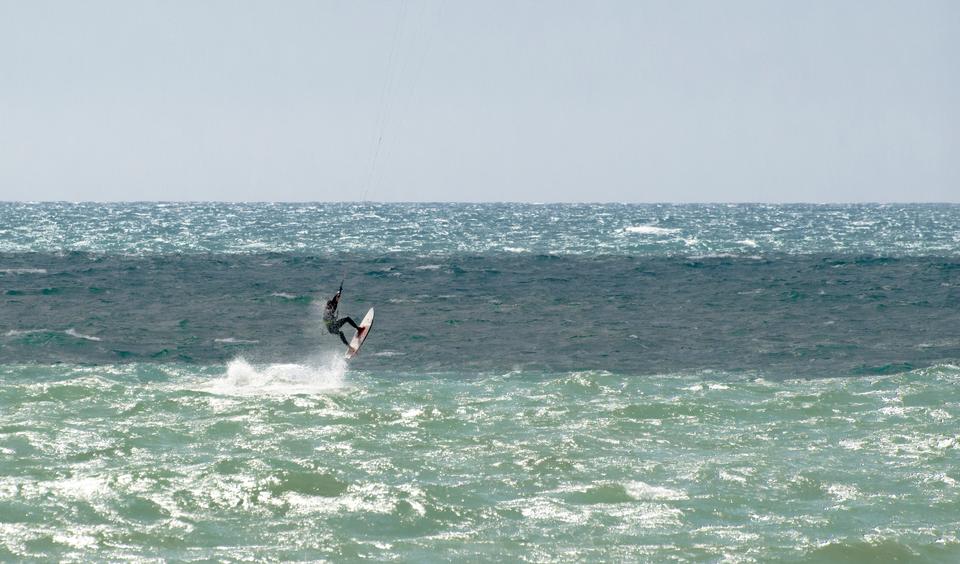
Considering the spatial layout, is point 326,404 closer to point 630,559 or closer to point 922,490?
point 630,559

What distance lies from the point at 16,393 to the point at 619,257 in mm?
41863

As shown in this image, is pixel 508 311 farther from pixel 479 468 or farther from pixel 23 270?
pixel 23 270

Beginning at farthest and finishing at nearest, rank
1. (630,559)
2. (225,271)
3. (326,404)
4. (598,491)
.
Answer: (225,271), (326,404), (598,491), (630,559)

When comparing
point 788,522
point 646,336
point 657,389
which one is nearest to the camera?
point 788,522

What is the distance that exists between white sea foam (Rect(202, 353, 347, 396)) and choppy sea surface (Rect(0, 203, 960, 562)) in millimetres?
129

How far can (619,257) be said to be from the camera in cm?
6050

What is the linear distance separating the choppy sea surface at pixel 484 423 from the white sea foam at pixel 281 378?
5.1 inches

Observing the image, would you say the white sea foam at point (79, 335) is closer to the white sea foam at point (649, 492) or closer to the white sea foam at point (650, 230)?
the white sea foam at point (649, 492)

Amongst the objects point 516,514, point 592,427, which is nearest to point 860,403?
point 592,427

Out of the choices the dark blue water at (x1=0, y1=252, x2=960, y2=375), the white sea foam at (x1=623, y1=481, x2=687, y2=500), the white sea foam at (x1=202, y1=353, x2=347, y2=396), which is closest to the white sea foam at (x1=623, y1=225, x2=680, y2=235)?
the dark blue water at (x1=0, y1=252, x2=960, y2=375)

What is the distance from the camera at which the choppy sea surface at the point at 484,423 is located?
14.3 meters

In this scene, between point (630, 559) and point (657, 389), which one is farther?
point (657, 389)

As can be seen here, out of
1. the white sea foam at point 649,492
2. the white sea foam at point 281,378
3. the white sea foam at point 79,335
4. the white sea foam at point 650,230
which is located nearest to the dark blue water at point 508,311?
the white sea foam at point 79,335

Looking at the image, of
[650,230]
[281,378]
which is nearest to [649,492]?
[281,378]
